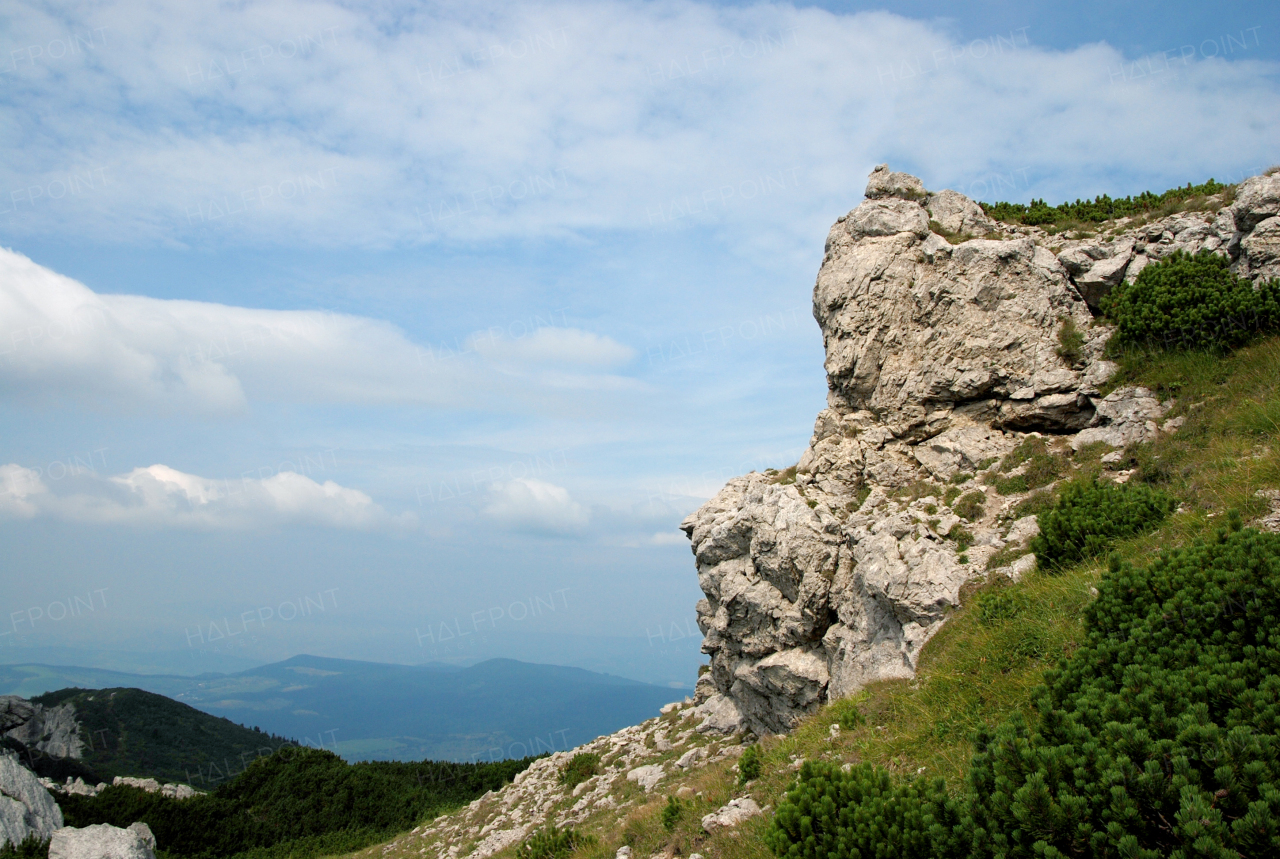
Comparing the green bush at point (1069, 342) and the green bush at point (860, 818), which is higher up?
the green bush at point (1069, 342)

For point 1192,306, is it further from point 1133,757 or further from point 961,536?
point 1133,757

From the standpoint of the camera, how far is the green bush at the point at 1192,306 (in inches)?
661

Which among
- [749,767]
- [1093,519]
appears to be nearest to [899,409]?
[1093,519]

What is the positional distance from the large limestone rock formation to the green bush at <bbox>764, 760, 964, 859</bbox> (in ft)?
31.7

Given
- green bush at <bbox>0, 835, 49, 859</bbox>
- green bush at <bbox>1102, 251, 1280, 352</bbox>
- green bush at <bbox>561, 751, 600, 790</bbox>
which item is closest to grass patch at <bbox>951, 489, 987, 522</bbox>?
green bush at <bbox>1102, 251, 1280, 352</bbox>

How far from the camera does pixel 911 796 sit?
7098 mm

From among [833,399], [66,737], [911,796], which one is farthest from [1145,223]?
[66,737]

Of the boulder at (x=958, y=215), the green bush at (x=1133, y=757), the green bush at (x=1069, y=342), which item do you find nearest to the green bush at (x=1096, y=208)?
the boulder at (x=958, y=215)

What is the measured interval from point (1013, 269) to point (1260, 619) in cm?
1717

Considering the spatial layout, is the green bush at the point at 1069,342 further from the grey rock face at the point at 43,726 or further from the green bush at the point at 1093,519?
the grey rock face at the point at 43,726

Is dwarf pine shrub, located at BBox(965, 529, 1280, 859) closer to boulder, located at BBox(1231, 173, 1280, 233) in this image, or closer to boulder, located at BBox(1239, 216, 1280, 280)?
boulder, located at BBox(1239, 216, 1280, 280)

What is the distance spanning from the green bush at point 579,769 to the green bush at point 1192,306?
25475 millimetres

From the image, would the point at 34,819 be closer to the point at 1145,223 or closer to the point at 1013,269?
the point at 1013,269

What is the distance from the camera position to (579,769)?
1121 inches
